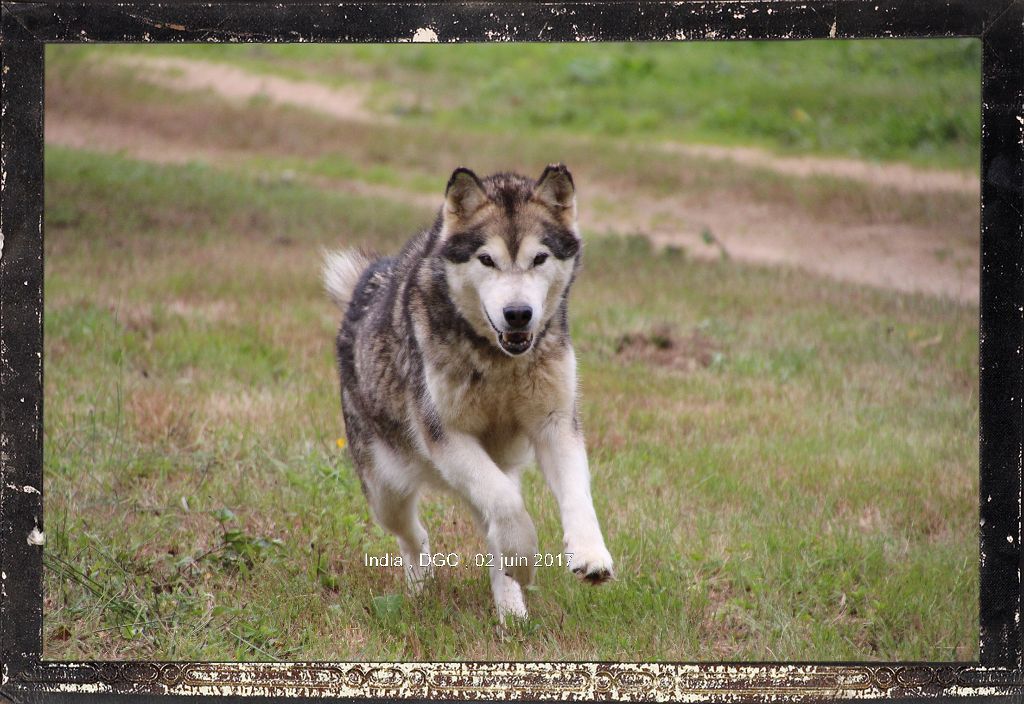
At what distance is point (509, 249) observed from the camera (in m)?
4.19

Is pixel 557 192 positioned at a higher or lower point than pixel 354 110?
lower

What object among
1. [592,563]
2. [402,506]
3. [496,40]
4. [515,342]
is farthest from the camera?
[402,506]

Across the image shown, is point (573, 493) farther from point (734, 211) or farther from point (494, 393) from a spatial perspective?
point (734, 211)

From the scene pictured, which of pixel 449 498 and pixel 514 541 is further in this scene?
pixel 449 498

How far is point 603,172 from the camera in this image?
47.0 feet

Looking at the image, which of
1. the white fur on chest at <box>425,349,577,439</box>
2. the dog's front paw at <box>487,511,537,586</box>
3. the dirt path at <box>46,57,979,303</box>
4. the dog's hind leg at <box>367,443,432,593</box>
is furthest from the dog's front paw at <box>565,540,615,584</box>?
the dirt path at <box>46,57,979,303</box>

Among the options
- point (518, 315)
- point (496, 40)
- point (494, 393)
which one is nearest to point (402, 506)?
point (494, 393)

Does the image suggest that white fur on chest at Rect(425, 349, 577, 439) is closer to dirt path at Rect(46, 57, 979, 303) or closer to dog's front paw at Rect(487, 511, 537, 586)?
dog's front paw at Rect(487, 511, 537, 586)

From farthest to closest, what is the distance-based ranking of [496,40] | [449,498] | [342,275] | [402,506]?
[342,275]
[449,498]
[402,506]
[496,40]

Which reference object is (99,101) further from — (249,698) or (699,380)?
(249,698)

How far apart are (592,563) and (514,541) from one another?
0.45 metres

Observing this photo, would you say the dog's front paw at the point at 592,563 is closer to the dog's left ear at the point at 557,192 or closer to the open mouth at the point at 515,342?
the open mouth at the point at 515,342

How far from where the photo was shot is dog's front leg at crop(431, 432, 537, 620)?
417cm

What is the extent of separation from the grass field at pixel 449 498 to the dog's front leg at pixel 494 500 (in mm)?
362
